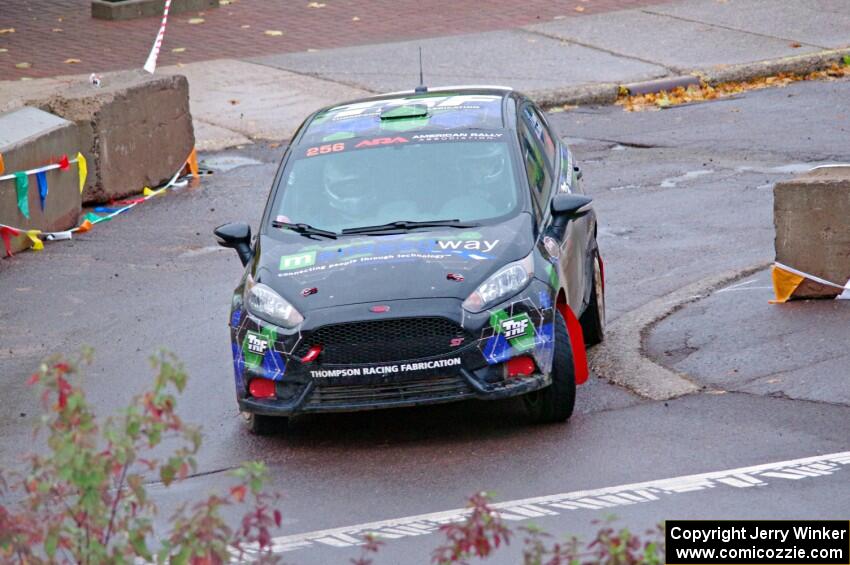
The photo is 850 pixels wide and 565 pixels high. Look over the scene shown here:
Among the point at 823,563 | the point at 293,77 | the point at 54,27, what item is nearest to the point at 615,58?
the point at 293,77

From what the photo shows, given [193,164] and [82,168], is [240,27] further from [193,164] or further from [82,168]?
[82,168]

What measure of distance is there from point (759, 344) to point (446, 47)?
11377mm

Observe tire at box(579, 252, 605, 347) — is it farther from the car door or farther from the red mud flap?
the red mud flap

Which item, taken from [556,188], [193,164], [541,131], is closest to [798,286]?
[556,188]

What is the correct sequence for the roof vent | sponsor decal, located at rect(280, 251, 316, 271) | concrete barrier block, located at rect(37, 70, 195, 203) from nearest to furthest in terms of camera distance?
sponsor decal, located at rect(280, 251, 316, 271) → the roof vent → concrete barrier block, located at rect(37, 70, 195, 203)

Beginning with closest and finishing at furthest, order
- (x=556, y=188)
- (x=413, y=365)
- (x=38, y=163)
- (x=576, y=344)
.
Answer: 1. (x=413, y=365)
2. (x=576, y=344)
3. (x=556, y=188)
4. (x=38, y=163)

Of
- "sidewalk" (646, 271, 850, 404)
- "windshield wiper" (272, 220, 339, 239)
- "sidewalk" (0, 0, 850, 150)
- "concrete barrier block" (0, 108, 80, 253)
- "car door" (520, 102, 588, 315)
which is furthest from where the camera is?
"sidewalk" (0, 0, 850, 150)

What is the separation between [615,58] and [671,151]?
4.28 metres

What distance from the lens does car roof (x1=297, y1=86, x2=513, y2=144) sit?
9320 mm

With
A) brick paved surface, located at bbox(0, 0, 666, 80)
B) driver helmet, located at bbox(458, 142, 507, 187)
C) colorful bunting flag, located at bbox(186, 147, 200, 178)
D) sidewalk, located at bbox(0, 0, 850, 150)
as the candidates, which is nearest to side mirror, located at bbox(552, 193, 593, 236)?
driver helmet, located at bbox(458, 142, 507, 187)

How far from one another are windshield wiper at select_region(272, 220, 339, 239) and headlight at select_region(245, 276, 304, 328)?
0.55 meters

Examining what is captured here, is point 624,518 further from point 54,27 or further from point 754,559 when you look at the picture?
point 54,27

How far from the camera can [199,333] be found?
10.4 metres

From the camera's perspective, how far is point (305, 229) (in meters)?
8.66
